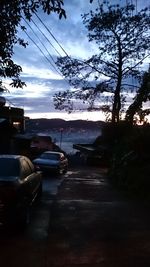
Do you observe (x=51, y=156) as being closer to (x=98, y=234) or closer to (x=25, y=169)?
(x=25, y=169)

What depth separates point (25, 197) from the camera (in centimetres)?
1242

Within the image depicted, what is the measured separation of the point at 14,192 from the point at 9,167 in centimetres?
173

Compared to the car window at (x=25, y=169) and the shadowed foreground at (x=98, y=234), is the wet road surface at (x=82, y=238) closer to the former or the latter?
the shadowed foreground at (x=98, y=234)

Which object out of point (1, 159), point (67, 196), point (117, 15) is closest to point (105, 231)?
point (1, 159)

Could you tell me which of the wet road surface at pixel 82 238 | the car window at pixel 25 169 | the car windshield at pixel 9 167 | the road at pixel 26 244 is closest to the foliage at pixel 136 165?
the wet road surface at pixel 82 238

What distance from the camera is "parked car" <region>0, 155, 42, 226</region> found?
11.4 m

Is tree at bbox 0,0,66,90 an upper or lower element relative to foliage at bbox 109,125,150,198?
upper

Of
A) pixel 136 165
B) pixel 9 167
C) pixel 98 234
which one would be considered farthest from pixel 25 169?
pixel 136 165

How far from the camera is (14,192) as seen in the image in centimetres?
1153

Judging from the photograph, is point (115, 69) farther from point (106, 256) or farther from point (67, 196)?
point (106, 256)

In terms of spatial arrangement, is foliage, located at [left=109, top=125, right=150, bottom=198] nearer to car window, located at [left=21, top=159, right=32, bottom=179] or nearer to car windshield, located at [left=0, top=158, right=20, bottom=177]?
car window, located at [left=21, top=159, right=32, bottom=179]

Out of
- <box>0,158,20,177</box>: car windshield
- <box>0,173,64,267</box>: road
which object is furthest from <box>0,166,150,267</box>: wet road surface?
<box>0,158,20,177</box>: car windshield

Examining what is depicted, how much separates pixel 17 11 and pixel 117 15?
148 ft

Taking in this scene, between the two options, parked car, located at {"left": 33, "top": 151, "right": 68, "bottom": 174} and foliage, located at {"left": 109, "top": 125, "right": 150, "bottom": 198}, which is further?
parked car, located at {"left": 33, "top": 151, "right": 68, "bottom": 174}
